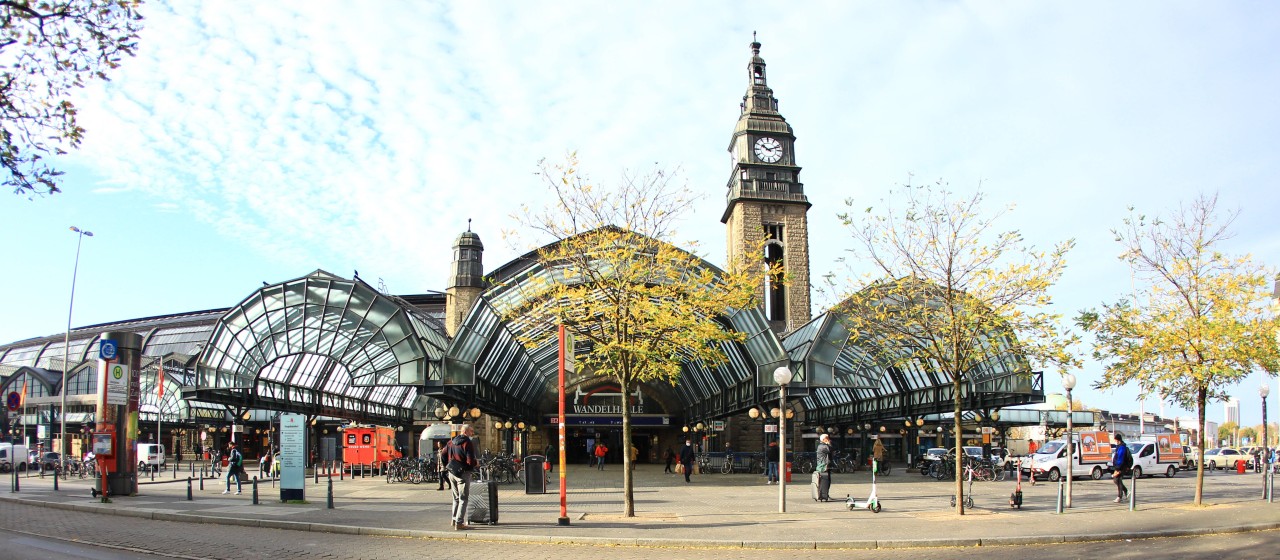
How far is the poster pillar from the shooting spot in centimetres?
2247

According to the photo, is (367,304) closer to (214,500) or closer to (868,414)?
(214,500)

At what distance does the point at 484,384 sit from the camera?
Answer: 35250 millimetres

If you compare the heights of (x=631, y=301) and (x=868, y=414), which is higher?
(x=631, y=301)

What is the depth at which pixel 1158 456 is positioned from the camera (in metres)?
38.6

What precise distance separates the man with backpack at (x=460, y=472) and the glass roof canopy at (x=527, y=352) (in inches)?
177

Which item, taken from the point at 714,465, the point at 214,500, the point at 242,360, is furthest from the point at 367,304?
the point at 714,465

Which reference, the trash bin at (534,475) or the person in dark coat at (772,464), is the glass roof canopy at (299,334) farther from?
the person in dark coat at (772,464)

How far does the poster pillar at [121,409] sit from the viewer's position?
22469mm

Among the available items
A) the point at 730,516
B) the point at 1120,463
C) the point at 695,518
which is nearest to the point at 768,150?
the point at 1120,463

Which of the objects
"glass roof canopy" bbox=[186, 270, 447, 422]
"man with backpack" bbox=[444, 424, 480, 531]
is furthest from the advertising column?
"glass roof canopy" bbox=[186, 270, 447, 422]

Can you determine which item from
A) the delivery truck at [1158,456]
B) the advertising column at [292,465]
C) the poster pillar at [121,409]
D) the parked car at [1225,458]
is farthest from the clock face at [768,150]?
the advertising column at [292,465]

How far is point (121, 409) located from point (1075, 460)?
35.3 meters

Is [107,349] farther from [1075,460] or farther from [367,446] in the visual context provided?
[1075,460]

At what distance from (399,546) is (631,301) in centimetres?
703
